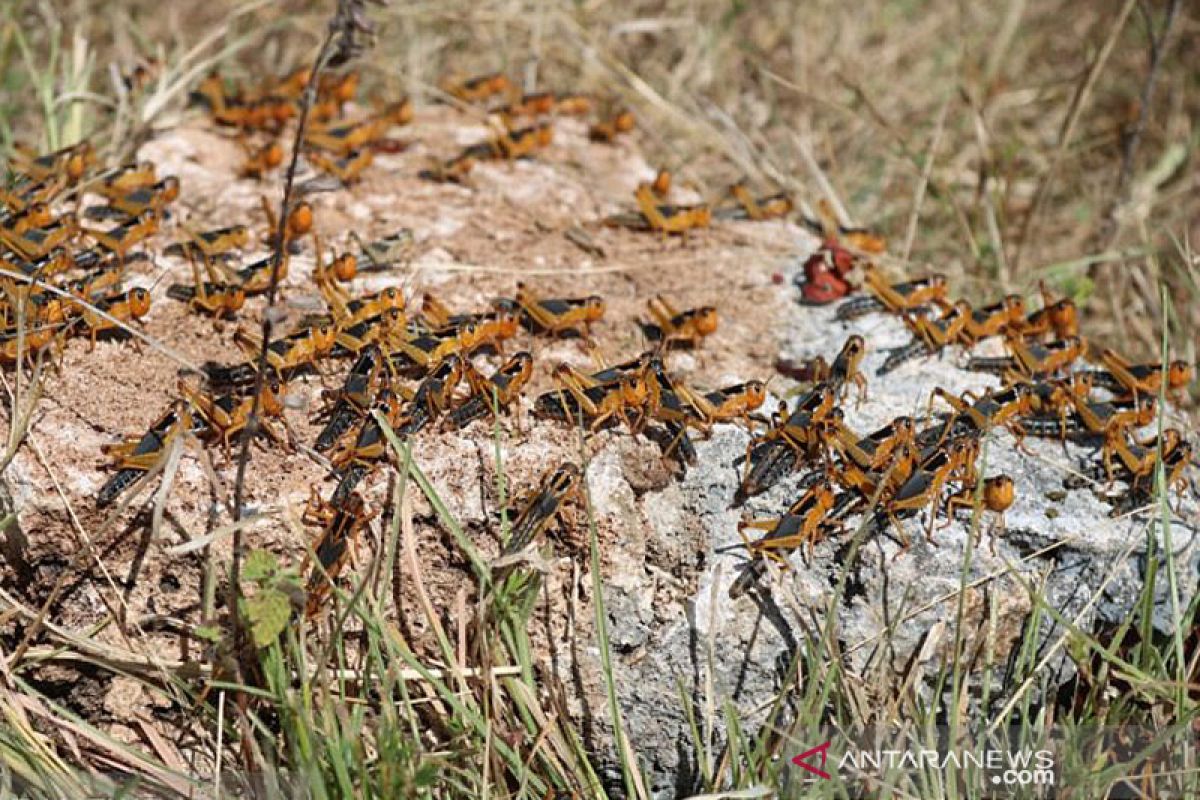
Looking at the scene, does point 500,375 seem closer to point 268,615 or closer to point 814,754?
point 268,615

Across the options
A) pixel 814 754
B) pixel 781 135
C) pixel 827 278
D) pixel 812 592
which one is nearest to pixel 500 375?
pixel 812 592

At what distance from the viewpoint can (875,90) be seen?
9922 mm

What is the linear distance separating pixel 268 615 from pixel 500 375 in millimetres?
1243

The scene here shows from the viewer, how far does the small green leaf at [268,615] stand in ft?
12.3

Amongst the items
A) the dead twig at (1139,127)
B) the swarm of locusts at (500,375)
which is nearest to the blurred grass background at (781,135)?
the dead twig at (1139,127)

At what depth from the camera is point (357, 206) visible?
20.4 feet

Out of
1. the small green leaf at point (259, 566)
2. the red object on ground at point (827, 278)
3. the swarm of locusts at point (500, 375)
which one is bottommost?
the small green leaf at point (259, 566)

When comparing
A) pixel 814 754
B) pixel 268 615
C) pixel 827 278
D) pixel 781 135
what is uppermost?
pixel 781 135

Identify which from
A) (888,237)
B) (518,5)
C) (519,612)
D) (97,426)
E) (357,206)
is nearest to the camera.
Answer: (519,612)

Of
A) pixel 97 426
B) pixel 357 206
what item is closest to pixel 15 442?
pixel 97 426

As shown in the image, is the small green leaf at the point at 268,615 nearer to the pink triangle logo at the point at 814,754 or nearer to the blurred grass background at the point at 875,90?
the pink triangle logo at the point at 814,754

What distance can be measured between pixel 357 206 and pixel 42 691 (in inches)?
116

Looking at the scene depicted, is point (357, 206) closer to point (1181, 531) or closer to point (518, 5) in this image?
point (518, 5)

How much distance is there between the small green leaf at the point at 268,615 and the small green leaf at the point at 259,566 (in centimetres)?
6
